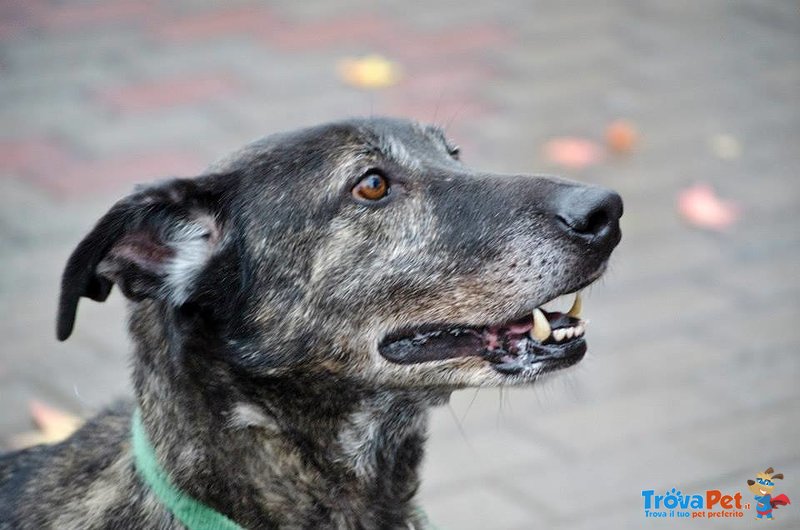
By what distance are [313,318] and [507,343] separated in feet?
1.64

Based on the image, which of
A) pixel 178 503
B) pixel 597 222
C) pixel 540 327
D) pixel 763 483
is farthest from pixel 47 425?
pixel 763 483

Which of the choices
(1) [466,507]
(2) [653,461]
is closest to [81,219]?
(1) [466,507]

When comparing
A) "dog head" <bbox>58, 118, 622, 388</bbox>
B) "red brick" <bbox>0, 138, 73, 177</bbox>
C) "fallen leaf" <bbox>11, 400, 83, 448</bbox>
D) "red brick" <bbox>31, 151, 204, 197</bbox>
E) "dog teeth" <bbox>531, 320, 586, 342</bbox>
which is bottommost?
"fallen leaf" <bbox>11, 400, 83, 448</bbox>

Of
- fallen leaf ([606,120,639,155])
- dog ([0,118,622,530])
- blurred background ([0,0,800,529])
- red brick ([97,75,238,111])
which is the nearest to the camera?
dog ([0,118,622,530])

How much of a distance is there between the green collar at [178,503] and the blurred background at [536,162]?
121 centimetres

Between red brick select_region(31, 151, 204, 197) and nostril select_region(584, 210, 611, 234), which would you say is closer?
nostril select_region(584, 210, 611, 234)

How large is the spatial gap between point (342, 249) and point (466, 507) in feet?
5.41

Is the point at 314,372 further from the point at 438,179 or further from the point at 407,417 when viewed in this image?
the point at 438,179

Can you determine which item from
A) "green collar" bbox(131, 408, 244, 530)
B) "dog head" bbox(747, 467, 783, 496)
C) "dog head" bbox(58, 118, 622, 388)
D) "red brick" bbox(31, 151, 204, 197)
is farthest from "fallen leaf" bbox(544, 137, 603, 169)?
"green collar" bbox(131, 408, 244, 530)

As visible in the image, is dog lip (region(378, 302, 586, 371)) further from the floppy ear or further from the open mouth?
the floppy ear

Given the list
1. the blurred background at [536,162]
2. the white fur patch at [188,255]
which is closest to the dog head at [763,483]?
the blurred background at [536,162]

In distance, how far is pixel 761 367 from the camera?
504 cm

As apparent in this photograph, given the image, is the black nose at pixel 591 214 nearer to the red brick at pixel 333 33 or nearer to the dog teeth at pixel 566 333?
the dog teeth at pixel 566 333

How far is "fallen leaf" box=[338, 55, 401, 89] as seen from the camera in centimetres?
704
